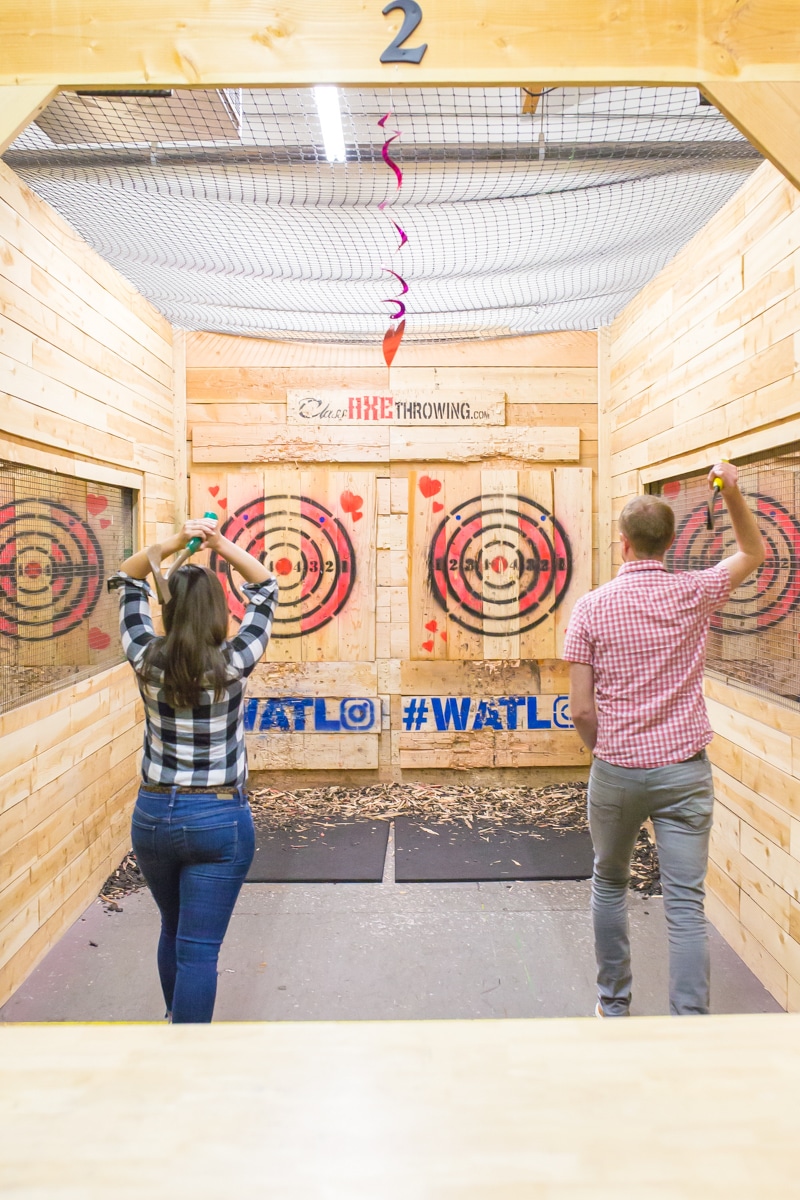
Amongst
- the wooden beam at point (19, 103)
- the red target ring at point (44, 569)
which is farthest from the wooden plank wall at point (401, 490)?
the wooden beam at point (19, 103)

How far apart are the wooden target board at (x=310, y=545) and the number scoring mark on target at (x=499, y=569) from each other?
17.7 inches

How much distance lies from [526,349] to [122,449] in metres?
2.35

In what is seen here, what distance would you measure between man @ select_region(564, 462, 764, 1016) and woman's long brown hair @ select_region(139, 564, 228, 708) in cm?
89

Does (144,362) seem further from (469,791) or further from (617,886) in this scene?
(617,886)

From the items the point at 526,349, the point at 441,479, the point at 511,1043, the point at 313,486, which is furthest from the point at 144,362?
the point at 511,1043

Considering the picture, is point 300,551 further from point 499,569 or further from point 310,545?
point 499,569

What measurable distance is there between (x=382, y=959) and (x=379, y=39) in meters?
2.53

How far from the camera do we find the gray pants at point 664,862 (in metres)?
1.68

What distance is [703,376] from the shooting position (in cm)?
282

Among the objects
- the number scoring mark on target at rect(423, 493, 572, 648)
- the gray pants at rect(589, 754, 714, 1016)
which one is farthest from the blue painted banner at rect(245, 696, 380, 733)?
the gray pants at rect(589, 754, 714, 1016)

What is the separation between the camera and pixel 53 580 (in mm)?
2652

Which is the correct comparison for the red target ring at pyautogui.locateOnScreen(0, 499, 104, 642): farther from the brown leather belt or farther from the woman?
the brown leather belt

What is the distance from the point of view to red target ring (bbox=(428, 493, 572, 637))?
13.9ft

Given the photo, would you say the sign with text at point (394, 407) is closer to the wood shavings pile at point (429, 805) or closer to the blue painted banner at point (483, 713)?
the blue painted banner at point (483, 713)
